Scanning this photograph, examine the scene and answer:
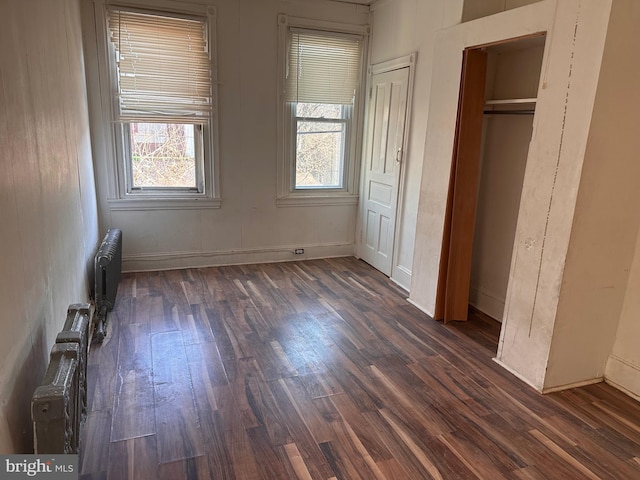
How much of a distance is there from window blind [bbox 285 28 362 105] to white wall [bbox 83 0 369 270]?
0.19m

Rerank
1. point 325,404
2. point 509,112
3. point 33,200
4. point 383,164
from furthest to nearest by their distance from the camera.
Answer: point 383,164 < point 509,112 < point 325,404 < point 33,200

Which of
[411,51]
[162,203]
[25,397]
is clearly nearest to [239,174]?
[162,203]

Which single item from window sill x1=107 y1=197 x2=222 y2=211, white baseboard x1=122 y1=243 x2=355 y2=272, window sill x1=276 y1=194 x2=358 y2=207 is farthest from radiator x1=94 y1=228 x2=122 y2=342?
window sill x1=276 y1=194 x2=358 y2=207

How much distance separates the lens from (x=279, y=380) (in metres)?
2.68

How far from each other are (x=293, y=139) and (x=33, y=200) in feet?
10.6

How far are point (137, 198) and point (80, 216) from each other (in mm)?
1320

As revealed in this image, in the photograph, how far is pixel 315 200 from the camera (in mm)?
5078

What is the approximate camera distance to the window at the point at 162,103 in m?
4.07

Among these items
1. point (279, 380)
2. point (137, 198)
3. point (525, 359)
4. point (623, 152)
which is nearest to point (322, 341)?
point (279, 380)

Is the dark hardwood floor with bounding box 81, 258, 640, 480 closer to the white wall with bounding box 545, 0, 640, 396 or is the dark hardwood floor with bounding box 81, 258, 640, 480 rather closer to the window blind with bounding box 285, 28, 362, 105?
the white wall with bounding box 545, 0, 640, 396

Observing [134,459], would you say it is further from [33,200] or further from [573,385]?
[573,385]

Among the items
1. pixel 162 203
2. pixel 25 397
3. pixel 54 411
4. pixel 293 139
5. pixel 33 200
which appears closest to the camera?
pixel 54 411

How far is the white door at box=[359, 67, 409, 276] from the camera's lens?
14.1ft

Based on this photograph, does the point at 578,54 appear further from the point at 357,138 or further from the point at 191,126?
the point at 191,126
